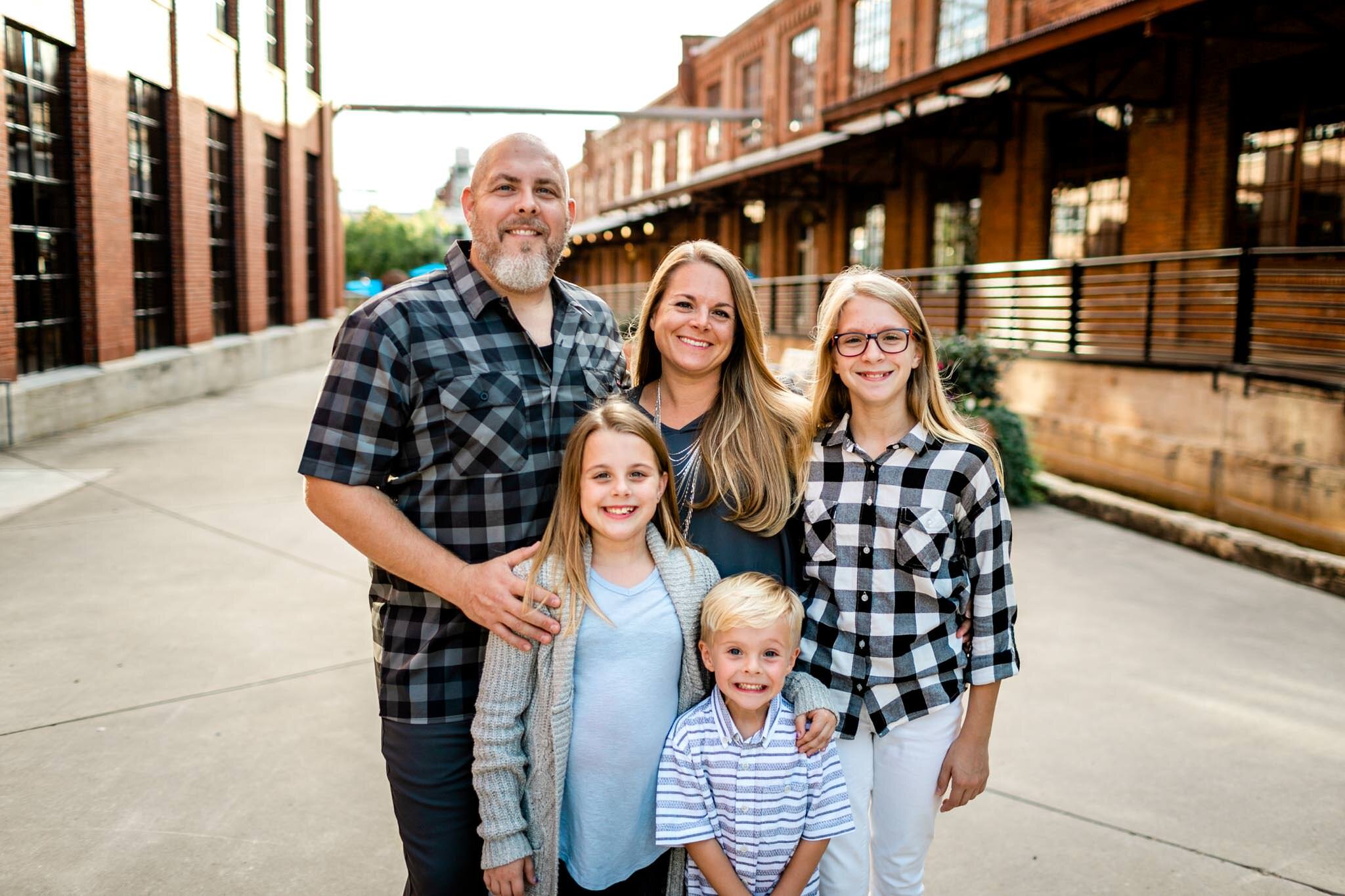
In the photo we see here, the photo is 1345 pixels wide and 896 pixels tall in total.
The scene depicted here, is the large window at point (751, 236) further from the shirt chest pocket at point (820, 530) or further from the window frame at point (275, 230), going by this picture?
the shirt chest pocket at point (820, 530)

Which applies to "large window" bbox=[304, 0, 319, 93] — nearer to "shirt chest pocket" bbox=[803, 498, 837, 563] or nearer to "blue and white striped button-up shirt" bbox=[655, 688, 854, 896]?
"shirt chest pocket" bbox=[803, 498, 837, 563]

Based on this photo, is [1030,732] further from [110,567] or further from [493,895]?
[110,567]

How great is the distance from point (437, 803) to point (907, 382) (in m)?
1.63

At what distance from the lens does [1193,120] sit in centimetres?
1198

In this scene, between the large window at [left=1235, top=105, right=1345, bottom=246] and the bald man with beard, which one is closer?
the bald man with beard

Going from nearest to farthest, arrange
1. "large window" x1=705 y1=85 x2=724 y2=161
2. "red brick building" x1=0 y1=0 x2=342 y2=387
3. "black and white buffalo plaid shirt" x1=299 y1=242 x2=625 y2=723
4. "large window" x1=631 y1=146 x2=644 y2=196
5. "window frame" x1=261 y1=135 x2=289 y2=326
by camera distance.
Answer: "black and white buffalo plaid shirt" x1=299 y1=242 x2=625 y2=723
"red brick building" x1=0 y1=0 x2=342 y2=387
"window frame" x1=261 y1=135 x2=289 y2=326
"large window" x1=705 y1=85 x2=724 y2=161
"large window" x1=631 y1=146 x2=644 y2=196

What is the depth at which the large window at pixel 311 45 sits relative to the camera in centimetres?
2239

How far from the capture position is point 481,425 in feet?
8.27

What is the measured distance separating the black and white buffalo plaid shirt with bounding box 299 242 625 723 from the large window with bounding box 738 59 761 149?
25.1m

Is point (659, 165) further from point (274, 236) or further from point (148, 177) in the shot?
point (148, 177)

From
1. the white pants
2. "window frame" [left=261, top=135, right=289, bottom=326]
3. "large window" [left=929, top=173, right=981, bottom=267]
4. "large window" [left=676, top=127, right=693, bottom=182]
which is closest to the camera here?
the white pants

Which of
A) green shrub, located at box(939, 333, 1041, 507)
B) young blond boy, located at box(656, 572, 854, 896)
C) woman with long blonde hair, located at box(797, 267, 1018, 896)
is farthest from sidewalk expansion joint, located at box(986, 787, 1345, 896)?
green shrub, located at box(939, 333, 1041, 507)

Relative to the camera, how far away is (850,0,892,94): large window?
20.2m

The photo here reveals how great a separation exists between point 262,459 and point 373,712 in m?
6.19
